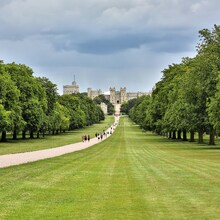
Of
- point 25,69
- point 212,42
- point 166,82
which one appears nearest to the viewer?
point 212,42

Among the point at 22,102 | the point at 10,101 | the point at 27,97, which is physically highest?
the point at 27,97

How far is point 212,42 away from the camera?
184 ft

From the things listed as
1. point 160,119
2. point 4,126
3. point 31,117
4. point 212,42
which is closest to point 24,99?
point 31,117

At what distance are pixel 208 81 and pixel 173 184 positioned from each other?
3686cm

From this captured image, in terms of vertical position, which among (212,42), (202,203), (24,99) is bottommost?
(202,203)

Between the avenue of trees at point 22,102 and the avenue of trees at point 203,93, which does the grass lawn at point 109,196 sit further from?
the avenue of trees at point 22,102

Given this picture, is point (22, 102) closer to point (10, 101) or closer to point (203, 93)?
point (10, 101)

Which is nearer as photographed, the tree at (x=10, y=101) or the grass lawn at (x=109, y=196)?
the grass lawn at (x=109, y=196)

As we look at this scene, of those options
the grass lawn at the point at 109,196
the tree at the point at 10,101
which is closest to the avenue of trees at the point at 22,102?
the tree at the point at 10,101

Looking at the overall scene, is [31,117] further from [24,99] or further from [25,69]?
[25,69]

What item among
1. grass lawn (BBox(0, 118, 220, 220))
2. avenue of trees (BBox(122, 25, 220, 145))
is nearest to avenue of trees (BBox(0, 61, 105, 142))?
avenue of trees (BBox(122, 25, 220, 145))

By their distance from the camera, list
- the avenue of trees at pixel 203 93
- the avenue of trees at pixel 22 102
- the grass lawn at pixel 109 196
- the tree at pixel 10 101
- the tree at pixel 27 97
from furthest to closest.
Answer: the tree at pixel 27 97 → the avenue of trees at pixel 22 102 → the tree at pixel 10 101 → the avenue of trees at pixel 203 93 → the grass lawn at pixel 109 196

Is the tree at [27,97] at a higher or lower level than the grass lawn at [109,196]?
higher

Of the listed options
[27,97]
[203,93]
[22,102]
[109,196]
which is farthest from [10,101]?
[109,196]
